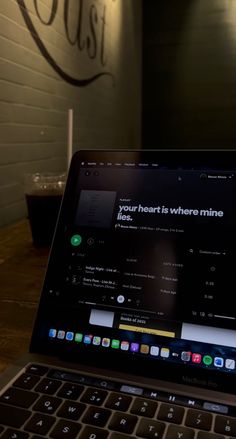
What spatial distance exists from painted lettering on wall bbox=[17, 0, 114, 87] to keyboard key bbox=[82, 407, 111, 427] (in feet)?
4.73

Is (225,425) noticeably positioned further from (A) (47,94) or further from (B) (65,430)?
(A) (47,94)

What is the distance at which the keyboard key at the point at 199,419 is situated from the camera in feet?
1.04

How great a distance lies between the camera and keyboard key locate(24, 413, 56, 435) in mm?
315

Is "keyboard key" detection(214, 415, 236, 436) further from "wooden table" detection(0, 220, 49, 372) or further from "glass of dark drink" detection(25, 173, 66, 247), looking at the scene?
"glass of dark drink" detection(25, 173, 66, 247)

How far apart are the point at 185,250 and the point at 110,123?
8.29 feet

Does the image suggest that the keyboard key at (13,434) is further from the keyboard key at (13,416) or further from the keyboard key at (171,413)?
the keyboard key at (171,413)

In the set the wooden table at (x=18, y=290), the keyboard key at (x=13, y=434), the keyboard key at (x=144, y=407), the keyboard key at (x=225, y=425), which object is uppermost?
the keyboard key at (x=144, y=407)

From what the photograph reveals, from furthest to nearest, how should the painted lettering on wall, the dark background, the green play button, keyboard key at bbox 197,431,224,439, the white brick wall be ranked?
the dark background
the painted lettering on wall
the white brick wall
the green play button
keyboard key at bbox 197,431,224,439

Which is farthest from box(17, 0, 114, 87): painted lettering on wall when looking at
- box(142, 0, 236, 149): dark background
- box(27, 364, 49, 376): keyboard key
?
box(27, 364, 49, 376): keyboard key

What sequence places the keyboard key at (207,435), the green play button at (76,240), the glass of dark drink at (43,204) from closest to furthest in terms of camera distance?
the keyboard key at (207,435) < the green play button at (76,240) < the glass of dark drink at (43,204)

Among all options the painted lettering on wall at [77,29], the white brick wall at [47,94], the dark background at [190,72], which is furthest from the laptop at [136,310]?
the dark background at [190,72]

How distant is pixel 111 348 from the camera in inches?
15.8

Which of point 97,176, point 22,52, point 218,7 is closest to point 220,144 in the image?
point 218,7

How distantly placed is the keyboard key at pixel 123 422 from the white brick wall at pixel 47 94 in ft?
3.74
